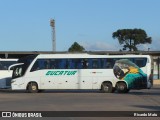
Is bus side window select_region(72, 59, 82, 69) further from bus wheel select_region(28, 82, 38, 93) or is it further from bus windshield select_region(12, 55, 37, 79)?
bus wheel select_region(28, 82, 38, 93)

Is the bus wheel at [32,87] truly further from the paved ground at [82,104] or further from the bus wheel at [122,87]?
the paved ground at [82,104]

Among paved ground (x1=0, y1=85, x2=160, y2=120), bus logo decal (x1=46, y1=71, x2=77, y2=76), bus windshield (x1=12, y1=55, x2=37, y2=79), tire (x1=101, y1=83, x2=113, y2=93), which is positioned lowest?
paved ground (x1=0, y1=85, x2=160, y2=120)

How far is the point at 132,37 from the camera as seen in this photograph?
11631 centimetres

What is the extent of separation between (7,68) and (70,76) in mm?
6893

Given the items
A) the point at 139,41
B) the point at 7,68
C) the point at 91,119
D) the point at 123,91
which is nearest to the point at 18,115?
the point at 91,119

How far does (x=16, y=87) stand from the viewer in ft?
113

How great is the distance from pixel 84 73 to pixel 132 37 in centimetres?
8329

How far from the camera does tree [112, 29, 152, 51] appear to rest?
11462cm

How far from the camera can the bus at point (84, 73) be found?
33844 mm

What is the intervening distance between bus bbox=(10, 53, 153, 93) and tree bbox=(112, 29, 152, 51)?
263ft

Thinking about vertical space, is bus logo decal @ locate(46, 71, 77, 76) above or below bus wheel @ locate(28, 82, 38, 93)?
above

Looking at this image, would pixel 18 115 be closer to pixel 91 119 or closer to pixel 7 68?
pixel 91 119

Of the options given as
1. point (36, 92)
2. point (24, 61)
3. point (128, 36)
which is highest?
point (128, 36)

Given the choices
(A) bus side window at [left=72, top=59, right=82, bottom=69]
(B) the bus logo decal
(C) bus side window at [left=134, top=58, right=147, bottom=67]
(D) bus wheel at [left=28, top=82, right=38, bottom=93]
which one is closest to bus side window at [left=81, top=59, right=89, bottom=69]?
(A) bus side window at [left=72, top=59, right=82, bottom=69]
